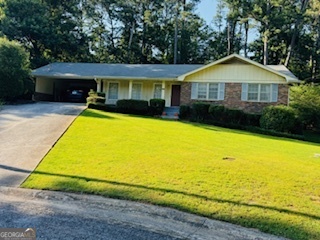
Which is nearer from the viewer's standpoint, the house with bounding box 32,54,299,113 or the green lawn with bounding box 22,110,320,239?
the green lawn with bounding box 22,110,320,239

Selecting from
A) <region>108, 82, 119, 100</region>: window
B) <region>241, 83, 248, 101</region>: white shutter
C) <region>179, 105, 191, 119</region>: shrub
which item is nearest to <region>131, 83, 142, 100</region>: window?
<region>108, 82, 119, 100</region>: window

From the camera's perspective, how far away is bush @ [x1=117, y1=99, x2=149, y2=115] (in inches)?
822

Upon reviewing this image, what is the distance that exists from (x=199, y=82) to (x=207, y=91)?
86 cm

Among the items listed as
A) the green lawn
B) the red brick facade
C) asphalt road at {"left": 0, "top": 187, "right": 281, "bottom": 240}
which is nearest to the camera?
asphalt road at {"left": 0, "top": 187, "right": 281, "bottom": 240}

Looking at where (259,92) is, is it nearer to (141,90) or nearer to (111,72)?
(141,90)

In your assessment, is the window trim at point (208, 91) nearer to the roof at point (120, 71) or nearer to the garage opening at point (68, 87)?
the roof at point (120, 71)

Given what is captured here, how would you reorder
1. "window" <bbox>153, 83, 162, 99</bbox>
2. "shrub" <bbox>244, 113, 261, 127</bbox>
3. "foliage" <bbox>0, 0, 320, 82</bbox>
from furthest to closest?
"foliage" <bbox>0, 0, 320, 82</bbox> < "window" <bbox>153, 83, 162, 99</bbox> < "shrub" <bbox>244, 113, 261, 127</bbox>

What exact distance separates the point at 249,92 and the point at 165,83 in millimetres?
6307

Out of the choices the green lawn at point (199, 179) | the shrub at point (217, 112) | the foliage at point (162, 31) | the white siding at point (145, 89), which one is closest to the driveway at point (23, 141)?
the green lawn at point (199, 179)

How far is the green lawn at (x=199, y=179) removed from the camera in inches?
185

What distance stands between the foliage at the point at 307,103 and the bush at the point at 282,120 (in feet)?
5.14

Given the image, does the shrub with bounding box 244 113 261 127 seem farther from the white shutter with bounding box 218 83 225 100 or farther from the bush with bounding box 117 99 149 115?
the bush with bounding box 117 99 149 115

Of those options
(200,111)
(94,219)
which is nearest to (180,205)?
(94,219)

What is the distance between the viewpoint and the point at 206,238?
13.1ft
